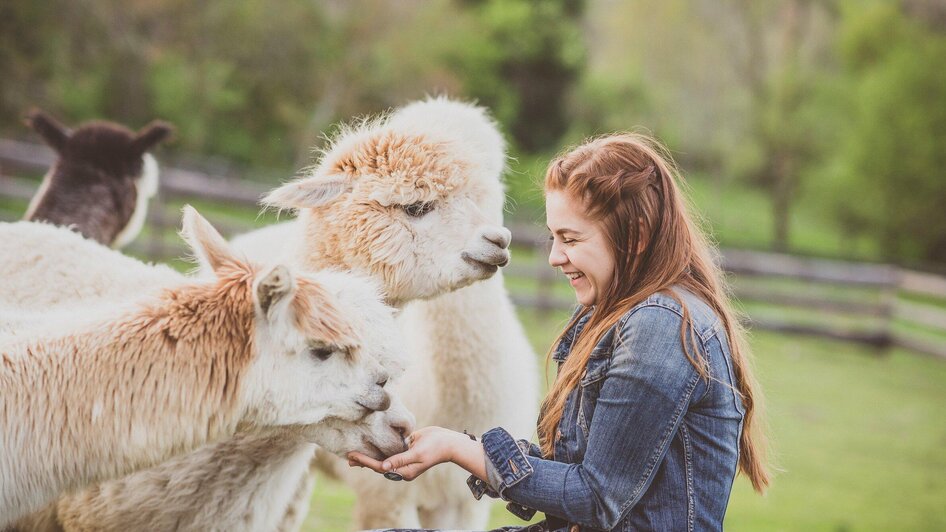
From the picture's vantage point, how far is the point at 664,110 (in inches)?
980

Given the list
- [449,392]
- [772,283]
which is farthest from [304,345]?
[772,283]

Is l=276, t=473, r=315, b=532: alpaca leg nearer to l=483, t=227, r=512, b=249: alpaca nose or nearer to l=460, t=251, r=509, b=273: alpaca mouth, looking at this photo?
l=460, t=251, r=509, b=273: alpaca mouth

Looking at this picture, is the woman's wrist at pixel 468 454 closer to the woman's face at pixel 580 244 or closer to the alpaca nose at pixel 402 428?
the alpaca nose at pixel 402 428

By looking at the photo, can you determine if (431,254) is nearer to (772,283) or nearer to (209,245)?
(209,245)

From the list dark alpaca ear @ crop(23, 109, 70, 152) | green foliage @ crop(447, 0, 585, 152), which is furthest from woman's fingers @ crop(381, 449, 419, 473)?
green foliage @ crop(447, 0, 585, 152)

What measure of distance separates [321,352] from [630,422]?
0.82 metres

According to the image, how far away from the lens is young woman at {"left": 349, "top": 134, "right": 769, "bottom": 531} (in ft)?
6.97

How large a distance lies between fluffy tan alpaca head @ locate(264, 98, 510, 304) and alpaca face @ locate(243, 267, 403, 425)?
2.40 feet

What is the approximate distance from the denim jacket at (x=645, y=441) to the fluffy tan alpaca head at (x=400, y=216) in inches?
40.8

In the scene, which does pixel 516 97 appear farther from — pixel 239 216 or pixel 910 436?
pixel 910 436

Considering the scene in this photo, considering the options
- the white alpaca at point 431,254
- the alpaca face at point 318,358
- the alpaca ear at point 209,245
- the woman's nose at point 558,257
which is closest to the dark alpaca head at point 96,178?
the white alpaca at point 431,254

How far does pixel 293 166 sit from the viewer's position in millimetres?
A: 23125

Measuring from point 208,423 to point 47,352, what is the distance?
475mm

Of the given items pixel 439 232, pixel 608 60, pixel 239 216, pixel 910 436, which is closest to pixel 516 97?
pixel 608 60
